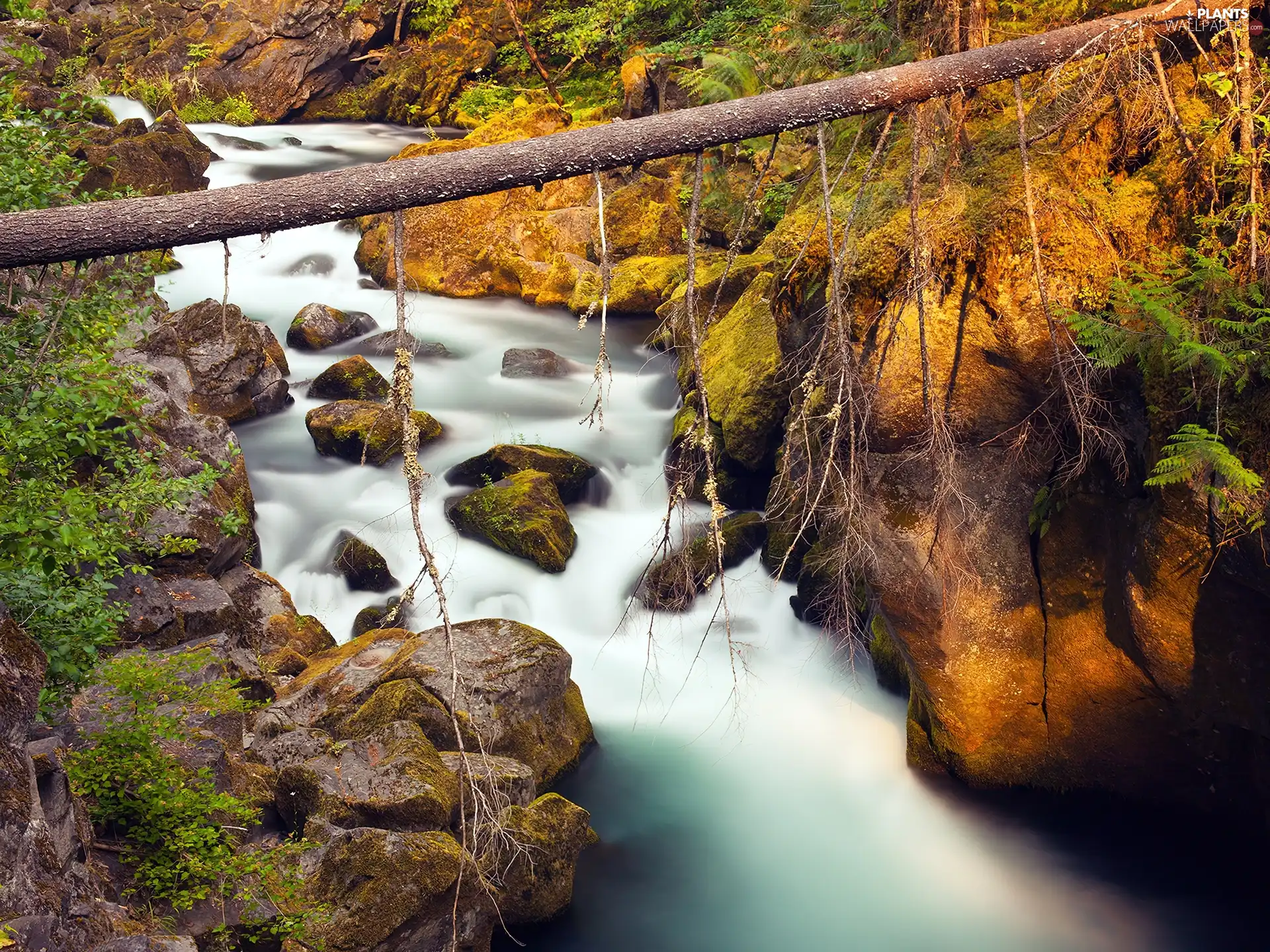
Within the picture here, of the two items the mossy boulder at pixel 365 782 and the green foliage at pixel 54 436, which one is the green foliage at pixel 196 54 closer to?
the green foliage at pixel 54 436

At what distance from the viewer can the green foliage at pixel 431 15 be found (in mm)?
26312

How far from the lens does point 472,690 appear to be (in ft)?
27.8

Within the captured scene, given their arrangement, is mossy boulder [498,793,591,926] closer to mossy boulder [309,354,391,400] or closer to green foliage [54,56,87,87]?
mossy boulder [309,354,391,400]

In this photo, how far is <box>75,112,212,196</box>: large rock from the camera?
17094mm

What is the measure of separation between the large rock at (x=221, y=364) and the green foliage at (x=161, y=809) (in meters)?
8.05

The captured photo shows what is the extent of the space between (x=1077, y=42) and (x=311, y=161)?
63.0ft

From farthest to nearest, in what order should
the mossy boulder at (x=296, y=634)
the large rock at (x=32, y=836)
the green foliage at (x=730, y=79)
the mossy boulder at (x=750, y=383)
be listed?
the mossy boulder at (x=750, y=383) → the mossy boulder at (x=296, y=634) → the green foliage at (x=730, y=79) → the large rock at (x=32, y=836)

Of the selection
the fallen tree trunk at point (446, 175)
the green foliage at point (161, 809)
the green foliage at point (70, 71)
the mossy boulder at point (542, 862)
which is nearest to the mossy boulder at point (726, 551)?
the mossy boulder at point (542, 862)

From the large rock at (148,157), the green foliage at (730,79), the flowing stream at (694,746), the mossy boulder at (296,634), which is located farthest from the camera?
the large rock at (148,157)

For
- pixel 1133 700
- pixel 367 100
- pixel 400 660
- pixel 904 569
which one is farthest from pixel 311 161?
pixel 1133 700

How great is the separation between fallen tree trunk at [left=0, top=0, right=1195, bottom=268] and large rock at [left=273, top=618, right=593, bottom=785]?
14.6 feet

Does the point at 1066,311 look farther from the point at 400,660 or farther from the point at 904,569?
the point at 400,660

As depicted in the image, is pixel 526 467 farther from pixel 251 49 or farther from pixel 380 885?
pixel 251 49

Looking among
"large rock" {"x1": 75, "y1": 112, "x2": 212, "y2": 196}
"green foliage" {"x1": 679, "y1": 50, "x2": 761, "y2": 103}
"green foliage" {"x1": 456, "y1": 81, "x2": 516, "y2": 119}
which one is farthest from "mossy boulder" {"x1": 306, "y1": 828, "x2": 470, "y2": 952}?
"green foliage" {"x1": 456, "y1": 81, "x2": 516, "y2": 119}
